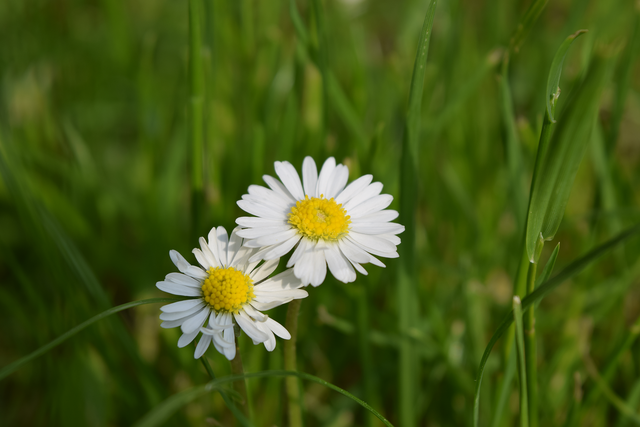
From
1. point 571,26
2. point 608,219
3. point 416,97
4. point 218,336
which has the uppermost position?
point 571,26

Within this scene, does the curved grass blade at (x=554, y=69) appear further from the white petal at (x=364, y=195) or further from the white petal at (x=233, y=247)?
the white petal at (x=233, y=247)

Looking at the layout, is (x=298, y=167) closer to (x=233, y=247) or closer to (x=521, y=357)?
(x=233, y=247)

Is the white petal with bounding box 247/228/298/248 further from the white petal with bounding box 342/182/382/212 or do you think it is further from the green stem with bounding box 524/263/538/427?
the green stem with bounding box 524/263/538/427

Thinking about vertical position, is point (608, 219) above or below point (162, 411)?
above

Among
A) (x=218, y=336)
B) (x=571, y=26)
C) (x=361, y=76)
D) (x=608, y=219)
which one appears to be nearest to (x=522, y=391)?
(x=218, y=336)

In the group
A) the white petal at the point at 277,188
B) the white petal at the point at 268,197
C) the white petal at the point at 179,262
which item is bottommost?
the white petal at the point at 179,262

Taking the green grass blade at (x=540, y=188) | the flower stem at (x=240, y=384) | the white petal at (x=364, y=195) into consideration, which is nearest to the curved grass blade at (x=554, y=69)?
the green grass blade at (x=540, y=188)

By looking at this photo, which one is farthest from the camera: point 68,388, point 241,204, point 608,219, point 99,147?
point 99,147

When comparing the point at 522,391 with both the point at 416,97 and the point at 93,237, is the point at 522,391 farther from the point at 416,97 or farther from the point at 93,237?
the point at 93,237

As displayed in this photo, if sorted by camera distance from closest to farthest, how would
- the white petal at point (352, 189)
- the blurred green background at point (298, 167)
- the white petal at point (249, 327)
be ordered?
the white petal at point (249, 327) → the white petal at point (352, 189) → the blurred green background at point (298, 167)
